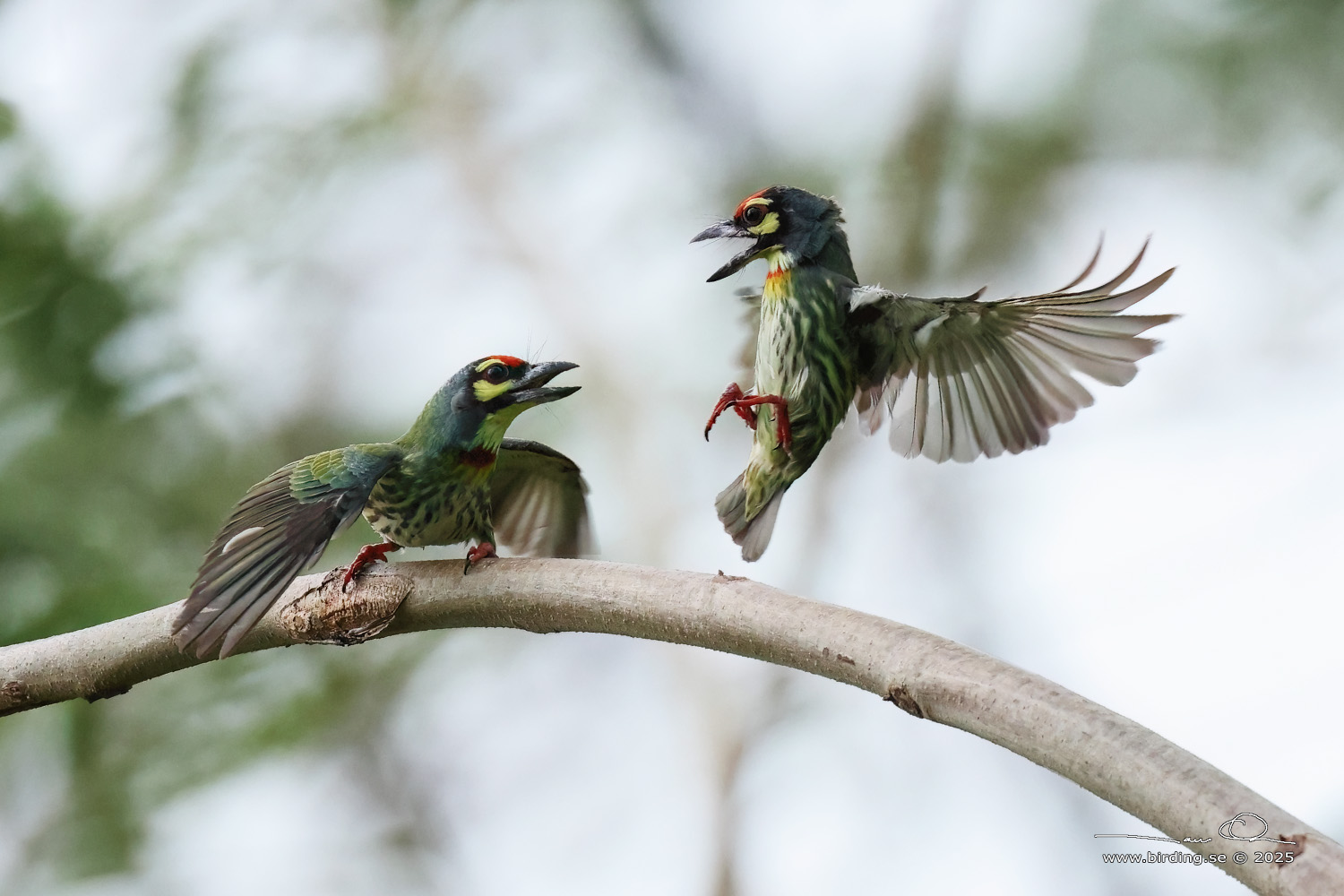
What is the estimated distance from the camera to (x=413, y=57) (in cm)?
551

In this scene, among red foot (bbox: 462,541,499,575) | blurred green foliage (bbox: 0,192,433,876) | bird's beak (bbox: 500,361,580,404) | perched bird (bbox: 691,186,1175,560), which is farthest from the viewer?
blurred green foliage (bbox: 0,192,433,876)

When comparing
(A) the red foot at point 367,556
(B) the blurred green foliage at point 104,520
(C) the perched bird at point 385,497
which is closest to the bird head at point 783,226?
(C) the perched bird at point 385,497

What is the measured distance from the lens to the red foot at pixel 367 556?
8.01ft

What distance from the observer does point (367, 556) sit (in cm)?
259

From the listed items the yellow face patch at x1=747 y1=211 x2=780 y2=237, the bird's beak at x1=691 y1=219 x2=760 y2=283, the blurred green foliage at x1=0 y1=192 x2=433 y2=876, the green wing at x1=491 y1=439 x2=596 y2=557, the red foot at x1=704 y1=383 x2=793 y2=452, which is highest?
the yellow face patch at x1=747 y1=211 x2=780 y2=237

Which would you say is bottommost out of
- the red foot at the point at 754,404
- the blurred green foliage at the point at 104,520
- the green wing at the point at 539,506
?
the blurred green foliage at the point at 104,520

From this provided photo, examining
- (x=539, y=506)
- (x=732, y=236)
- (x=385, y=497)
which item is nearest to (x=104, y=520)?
(x=539, y=506)

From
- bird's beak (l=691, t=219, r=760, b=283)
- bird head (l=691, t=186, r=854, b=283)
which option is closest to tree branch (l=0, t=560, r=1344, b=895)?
bird's beak (l=691, t=219, r=760, b=283)

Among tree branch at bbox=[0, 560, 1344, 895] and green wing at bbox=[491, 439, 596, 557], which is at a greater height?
green wing at bbox=[491, 439, 596, 557]

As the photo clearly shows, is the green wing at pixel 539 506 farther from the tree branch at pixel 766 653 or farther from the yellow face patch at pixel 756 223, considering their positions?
the yellow face patch at pixel 756 223

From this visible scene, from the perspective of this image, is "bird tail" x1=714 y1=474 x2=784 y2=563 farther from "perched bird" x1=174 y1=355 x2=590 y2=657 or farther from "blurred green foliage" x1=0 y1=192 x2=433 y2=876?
"blurred green foliage" x1=0 y1=192 x2=433 y2=876

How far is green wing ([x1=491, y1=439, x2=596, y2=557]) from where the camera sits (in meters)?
3.19

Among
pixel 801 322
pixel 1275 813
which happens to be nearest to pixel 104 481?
pixel 801 322

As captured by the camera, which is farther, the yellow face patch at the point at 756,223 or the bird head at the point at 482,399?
the bird head at the point at 482,399
